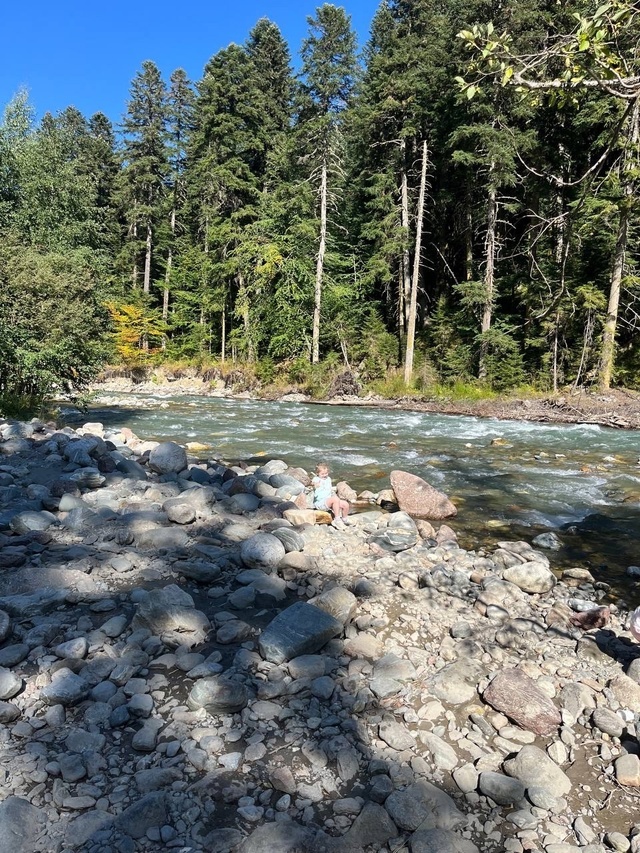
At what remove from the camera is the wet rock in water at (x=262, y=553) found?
4.70m

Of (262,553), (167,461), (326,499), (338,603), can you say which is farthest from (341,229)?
(338,603)

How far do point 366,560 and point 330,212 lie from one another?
23.9 meters

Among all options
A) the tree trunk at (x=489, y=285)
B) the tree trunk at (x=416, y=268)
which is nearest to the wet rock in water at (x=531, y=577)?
the tree trunk at (x=489, y=285)

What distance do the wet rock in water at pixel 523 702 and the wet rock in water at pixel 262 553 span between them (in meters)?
2.09

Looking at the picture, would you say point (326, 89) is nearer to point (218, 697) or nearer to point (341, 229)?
point (341, 229)

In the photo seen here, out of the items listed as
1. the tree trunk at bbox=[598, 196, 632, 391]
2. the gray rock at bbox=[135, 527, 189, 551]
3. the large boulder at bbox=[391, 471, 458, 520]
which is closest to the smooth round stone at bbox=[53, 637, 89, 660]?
the gray rock at bbox=[135, 527, 189, 551]

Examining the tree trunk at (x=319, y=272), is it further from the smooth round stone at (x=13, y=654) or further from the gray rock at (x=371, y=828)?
the gray rock at (x=371, y=828)

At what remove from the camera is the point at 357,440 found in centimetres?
1311

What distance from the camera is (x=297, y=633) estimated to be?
11.4 feet

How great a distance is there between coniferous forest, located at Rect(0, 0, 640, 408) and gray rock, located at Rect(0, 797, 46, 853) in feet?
33.9

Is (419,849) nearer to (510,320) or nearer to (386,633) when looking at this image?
(386,633)

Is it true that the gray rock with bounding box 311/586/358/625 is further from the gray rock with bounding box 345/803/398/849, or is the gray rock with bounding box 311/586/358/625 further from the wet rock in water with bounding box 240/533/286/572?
the gray rock with bounding box 345/803/398/849

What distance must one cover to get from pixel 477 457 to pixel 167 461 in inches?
256

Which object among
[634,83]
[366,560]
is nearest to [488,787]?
[366,560]
